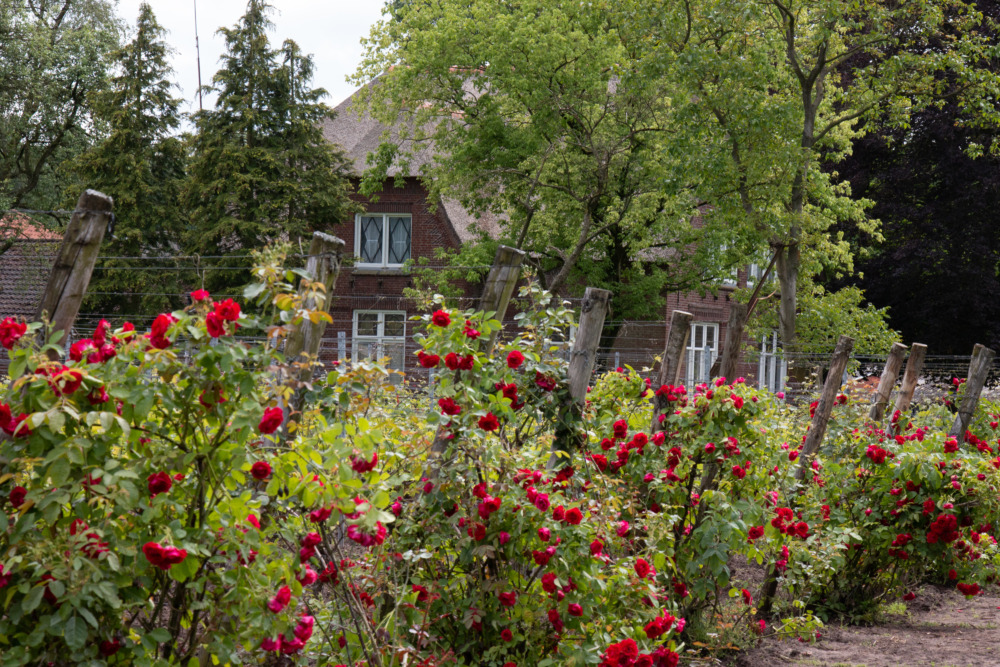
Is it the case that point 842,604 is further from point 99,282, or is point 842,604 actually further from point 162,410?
point 99,282

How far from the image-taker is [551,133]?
71.5 ft

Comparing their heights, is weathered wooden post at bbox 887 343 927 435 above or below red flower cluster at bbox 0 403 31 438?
below

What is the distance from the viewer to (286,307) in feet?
9.04

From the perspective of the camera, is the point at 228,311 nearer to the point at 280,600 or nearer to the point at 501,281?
the point at 280,600

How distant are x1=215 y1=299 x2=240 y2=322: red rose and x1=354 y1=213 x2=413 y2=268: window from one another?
23.6 meters

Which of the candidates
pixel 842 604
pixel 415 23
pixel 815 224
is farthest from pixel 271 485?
pixel 415 23

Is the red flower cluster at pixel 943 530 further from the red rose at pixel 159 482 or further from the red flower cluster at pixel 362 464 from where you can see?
the red rose at pixel 159 482

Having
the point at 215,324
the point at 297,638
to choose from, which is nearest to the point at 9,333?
the point at 215,324

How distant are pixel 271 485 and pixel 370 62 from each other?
22619mm

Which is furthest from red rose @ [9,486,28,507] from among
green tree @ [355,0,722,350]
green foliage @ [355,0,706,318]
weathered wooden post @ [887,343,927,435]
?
green foliage @ [355,0,706,318]

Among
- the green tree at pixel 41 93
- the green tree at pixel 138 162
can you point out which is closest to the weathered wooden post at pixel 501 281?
the green tree at pixel 138 162

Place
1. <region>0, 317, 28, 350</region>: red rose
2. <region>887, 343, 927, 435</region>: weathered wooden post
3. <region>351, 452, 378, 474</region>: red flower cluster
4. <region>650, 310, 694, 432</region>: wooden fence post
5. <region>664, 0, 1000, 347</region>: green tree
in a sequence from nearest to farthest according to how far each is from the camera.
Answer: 1. <region>0, 317, 28, 350</region>: red rose
2. <region>351, 452, 378, 474</region>: red flower cluster
3. <region>650, 310, 694, 432</region>: wooden fence post
4. <region>887, 343, 927, 435</region>: weathered wooden post
5. <region>664, 0, 1000, 347</region>: green tree

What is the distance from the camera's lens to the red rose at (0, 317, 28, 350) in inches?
94.4

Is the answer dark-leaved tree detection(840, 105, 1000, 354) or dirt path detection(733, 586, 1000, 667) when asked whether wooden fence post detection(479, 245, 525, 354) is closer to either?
dirt path detection(733, 586, 1000, 667)
